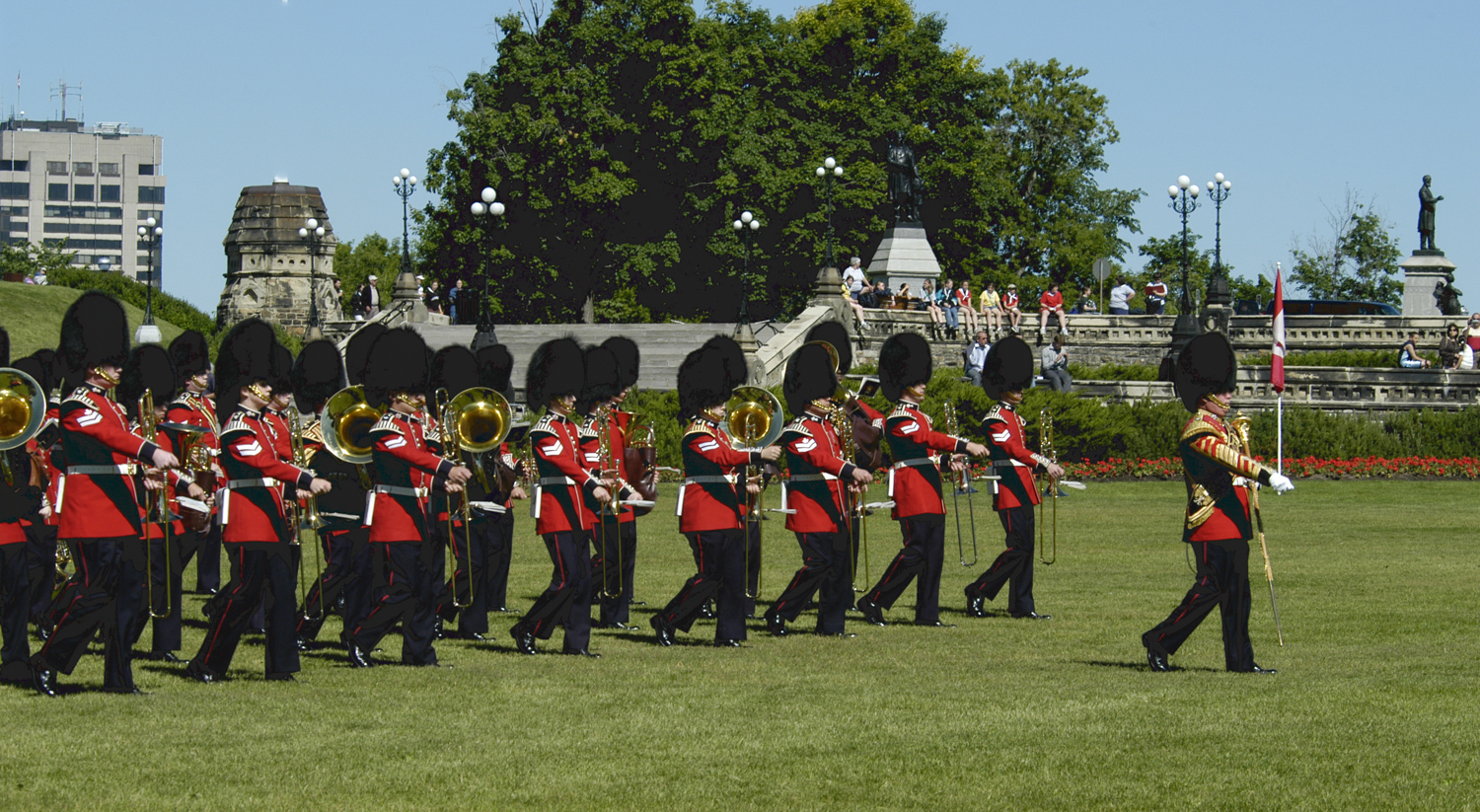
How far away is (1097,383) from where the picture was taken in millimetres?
35094

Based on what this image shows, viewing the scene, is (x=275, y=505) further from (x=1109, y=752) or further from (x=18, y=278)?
(x=18, y=278)

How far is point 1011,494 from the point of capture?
14.0m

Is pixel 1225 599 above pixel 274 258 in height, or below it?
below

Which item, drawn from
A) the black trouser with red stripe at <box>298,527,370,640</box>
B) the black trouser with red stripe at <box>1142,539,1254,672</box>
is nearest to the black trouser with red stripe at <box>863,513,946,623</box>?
the black trouser with red stripe at <box>1142,539,1254,672</box>

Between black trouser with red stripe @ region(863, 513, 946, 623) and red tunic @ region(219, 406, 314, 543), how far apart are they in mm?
4589

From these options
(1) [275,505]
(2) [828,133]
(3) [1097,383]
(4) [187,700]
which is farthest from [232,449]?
(2) [828,133]

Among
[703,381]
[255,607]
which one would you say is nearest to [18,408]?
[255,607]

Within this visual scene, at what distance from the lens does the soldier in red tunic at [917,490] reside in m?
13.4

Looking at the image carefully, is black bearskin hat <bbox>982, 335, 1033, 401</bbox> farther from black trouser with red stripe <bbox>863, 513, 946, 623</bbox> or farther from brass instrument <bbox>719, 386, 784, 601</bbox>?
brass instrument <bbox>719, 386, 784, 601</bbox>

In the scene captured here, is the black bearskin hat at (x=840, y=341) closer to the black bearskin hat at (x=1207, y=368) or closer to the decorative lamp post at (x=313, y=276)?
the black bearskin hat at (x=1207, y=368)

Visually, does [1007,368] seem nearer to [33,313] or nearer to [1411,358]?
→ [1411,358]

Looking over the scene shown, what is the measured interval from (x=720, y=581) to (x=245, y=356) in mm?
3392

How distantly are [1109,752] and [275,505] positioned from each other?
191 inches

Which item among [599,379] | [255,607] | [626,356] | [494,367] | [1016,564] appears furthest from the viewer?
[494,367]
